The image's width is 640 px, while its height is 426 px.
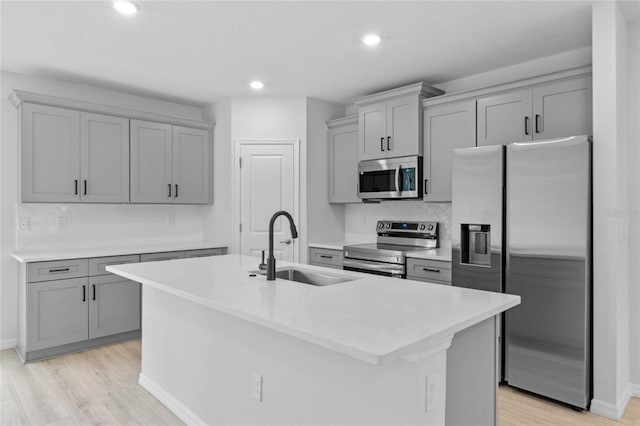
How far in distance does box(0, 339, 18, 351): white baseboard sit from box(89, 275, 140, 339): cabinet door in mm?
739

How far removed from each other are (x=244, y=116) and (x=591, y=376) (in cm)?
398

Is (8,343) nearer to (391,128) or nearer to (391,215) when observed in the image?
(391,215)

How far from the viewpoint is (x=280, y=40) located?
3.17m

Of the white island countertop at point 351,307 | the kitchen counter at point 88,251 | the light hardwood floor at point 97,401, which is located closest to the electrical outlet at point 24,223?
the kitchen counter at point 88,251

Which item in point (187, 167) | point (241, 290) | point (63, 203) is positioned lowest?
point (241, 290)

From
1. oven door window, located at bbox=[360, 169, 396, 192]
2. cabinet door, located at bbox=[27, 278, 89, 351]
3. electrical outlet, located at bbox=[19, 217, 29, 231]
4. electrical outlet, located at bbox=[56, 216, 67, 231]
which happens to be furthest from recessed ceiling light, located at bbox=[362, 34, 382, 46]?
electrical outlet, located at bbox=[19, 217, 29, 231]

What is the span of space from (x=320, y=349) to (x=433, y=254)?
7.35 feet

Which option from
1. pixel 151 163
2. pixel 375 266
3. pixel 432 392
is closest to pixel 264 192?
pixel 151 163

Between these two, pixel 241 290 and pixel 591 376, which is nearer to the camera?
pixel 241 290

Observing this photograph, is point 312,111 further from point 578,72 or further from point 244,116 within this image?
point 578,72

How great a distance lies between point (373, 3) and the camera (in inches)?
103

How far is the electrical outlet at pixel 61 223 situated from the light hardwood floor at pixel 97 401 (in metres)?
1.27

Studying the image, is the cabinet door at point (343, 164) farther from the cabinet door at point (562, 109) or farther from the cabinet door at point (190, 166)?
the cabinet door at point (562, 109)

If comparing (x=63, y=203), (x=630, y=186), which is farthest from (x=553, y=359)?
(x=63, y=203)
